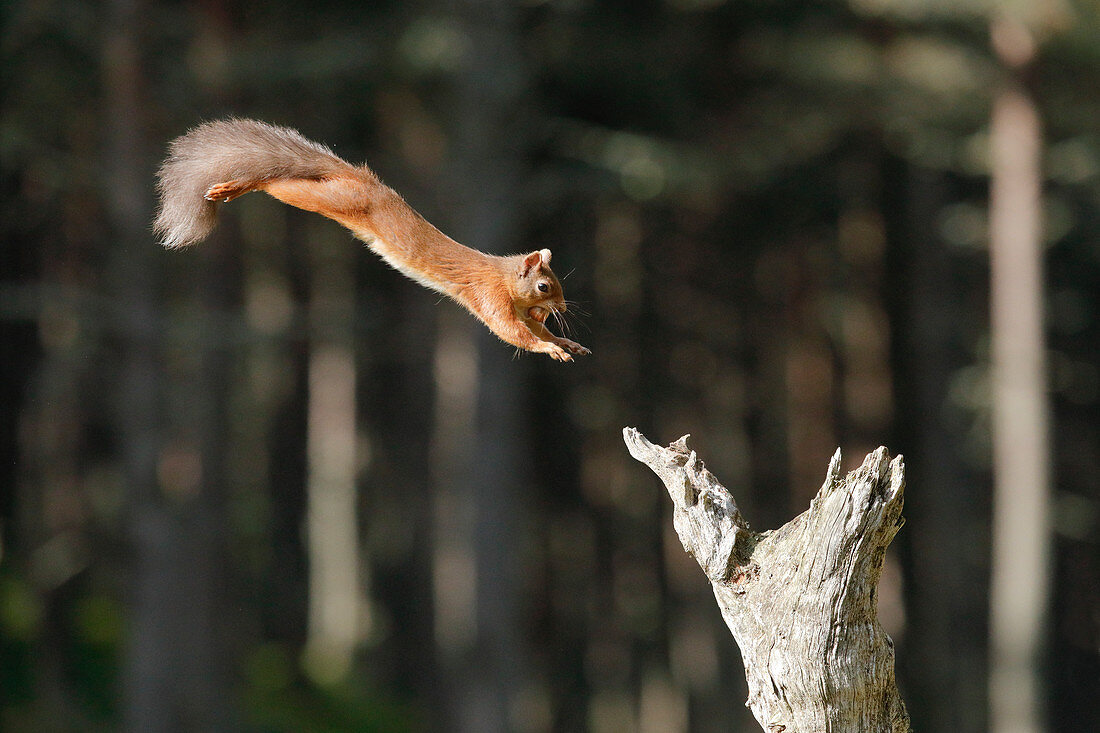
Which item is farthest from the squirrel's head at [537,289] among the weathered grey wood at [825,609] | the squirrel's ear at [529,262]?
the weathered grey wood at [825,609]

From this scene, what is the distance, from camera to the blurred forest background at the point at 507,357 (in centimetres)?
1123

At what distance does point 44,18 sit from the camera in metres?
11.0

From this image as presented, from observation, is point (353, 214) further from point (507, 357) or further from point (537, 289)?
point (507, 357)

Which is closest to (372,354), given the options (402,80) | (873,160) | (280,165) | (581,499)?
(581,499)

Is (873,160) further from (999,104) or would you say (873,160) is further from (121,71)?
(121,71)

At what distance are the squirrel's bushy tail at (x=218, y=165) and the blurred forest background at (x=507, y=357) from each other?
6.03 metres

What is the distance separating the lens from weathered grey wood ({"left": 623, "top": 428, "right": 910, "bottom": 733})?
9.62 ft

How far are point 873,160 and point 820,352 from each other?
3143 millimetres

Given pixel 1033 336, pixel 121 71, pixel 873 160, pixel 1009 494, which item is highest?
pixel 873 160

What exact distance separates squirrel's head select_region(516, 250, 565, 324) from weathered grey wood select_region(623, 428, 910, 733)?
0.85 m

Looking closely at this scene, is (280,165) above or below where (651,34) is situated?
below

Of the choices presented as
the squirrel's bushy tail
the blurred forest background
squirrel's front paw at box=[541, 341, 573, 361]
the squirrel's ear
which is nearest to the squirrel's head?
the squirrel's ear

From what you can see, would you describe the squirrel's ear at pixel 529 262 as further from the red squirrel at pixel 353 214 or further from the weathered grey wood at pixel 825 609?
the weathered grey wood at pixel 825 609

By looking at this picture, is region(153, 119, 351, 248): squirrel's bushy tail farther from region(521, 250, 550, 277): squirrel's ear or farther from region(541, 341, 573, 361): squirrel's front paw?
region(541, 341, 573, 361): squirrel's front paw
